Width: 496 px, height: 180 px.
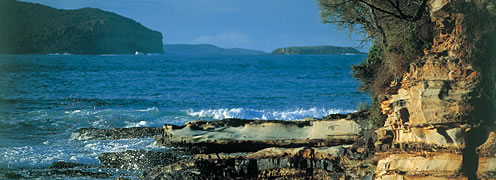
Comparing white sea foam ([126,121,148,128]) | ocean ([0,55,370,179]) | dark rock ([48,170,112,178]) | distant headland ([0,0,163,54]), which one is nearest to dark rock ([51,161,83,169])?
ocean ([0,55,370,179])

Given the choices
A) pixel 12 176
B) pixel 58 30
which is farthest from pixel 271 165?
pixel 58 30

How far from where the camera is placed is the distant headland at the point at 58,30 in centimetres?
11162

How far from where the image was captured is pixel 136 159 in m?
13.9

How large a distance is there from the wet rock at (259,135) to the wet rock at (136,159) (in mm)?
847

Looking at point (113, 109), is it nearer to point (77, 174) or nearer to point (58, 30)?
point (77, 174)

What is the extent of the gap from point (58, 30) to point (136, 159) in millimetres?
151311

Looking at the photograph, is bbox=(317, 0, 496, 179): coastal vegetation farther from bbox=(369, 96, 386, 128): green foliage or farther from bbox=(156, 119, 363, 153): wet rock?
bbox=(156, 119, 363, 153): wet rock

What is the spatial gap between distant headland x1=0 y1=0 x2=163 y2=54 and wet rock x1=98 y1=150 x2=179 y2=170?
8470cm

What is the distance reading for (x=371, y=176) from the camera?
9859 millimetres

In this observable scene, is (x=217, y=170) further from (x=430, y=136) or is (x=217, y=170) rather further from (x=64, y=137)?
(x=64, y=137)

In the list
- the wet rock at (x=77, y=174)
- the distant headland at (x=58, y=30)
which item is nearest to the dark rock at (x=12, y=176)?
the wet rock at (x=77, y=174)

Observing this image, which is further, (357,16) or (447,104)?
(357,16)

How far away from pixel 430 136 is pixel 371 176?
5.59 feet

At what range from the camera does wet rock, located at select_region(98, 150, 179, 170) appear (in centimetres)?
1348
